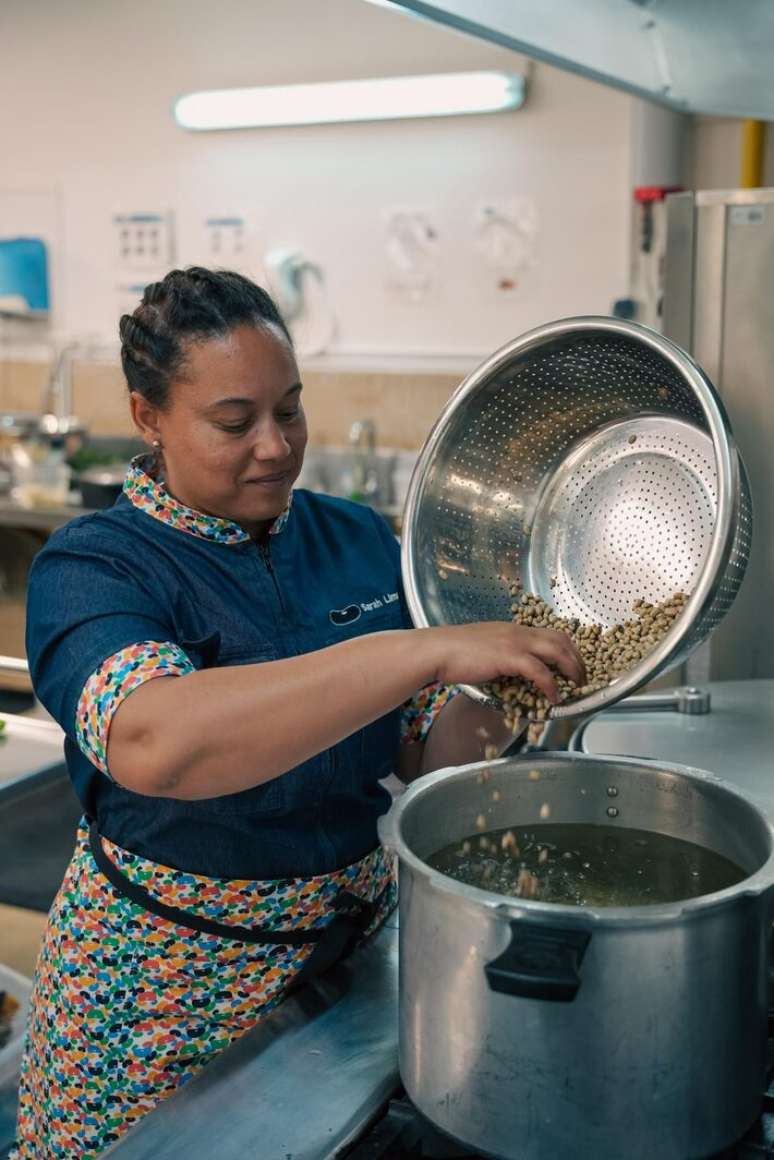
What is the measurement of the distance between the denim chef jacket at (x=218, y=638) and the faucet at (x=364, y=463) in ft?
10.0

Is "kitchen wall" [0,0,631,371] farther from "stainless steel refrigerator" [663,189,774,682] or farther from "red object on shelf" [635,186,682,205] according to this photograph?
"stainless steel refrigerator" [663,189,774,682]

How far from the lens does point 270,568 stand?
1453mm

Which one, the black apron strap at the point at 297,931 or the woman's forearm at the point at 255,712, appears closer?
the woman's forearm at the point at 255,712

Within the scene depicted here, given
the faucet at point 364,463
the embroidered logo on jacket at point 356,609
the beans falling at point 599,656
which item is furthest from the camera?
the faucet at point 364,463

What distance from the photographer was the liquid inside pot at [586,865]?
1.15m

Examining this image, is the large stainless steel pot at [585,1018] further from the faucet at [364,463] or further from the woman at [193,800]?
the faucet at [364,463]

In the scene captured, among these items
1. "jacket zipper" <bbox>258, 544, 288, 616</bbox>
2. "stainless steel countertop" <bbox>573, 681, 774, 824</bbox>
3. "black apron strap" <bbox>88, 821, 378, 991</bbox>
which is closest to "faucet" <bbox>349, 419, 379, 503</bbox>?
"stainless steel countertop" <bbox>573, 681, 774, 824</bbox>

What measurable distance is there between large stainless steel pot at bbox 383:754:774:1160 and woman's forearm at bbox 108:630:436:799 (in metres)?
0.14

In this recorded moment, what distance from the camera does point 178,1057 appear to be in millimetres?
1374

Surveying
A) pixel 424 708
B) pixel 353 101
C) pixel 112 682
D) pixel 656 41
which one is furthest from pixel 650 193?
pixel 112 682

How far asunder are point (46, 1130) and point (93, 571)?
2.19 ft

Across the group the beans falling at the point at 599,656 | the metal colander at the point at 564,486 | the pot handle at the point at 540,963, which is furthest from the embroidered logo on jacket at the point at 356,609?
the pot handle at the point at 540,963

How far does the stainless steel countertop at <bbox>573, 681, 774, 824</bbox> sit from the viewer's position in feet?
5.33

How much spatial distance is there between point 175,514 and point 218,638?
154 mm
